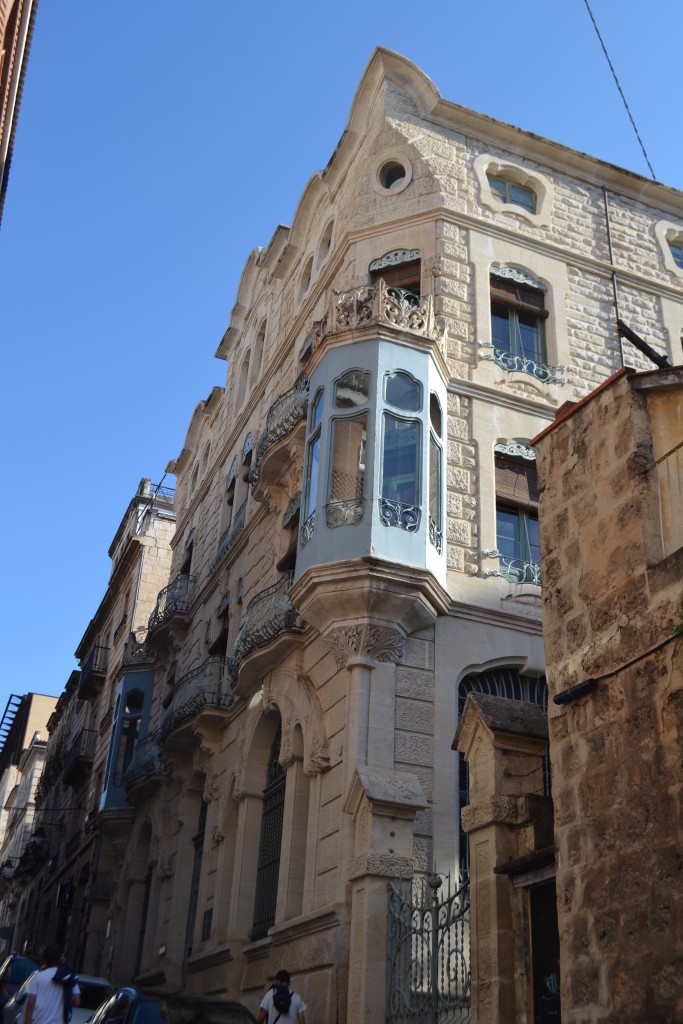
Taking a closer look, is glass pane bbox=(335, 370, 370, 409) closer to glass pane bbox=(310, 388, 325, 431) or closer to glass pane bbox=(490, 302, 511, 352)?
glass pane bbox=(310, 388, 325, 431)

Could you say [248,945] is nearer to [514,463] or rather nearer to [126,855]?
[514,463]

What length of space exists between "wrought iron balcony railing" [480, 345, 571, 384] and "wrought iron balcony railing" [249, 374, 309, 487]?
3.29 metres

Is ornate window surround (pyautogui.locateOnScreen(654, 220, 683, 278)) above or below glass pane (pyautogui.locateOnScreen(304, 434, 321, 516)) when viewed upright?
above

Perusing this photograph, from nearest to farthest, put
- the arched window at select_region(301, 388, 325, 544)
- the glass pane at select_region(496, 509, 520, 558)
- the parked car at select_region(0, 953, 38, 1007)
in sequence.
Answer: the arched window at select_region(301, 388, 325, 544), the parked car at select_region(0, 953, 38, 1007), the glass pane at select_region(496, 509, 520, 558)

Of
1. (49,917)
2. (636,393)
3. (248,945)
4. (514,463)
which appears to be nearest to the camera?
(636,393)

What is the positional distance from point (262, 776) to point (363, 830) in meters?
5.62

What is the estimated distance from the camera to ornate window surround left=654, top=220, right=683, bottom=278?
2170cm

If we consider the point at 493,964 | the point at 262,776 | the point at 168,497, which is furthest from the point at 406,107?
the point at 168,497

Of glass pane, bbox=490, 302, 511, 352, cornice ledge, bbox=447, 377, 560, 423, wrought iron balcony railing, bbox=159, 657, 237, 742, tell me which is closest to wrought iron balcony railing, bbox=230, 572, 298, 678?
wrought iron balcony railing, bbox=159, 657, 237, 742

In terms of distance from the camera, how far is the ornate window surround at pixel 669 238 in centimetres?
Answer: 2170

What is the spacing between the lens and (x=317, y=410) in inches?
681

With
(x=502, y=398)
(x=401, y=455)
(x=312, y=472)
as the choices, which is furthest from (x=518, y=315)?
(x=312, y=472)

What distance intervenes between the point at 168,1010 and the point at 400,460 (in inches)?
328

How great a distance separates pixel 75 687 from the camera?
158 feet
